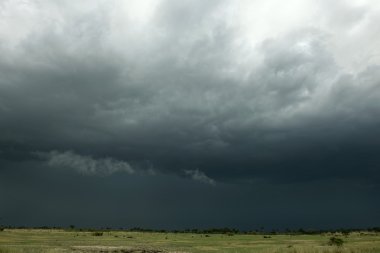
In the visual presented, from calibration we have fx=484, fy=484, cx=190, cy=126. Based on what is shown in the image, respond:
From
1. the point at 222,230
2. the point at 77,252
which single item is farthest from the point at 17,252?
the point at 222,230

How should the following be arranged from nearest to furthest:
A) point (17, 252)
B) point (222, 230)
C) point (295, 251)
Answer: point (17, 252), point (295, 251), point (222, 230)

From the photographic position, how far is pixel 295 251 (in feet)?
198

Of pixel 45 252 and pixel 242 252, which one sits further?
pixel 242 252

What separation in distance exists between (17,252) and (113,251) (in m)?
15.2

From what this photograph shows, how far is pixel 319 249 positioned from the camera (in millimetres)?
60812

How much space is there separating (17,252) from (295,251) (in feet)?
109

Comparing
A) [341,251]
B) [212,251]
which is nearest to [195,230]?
[212,251]

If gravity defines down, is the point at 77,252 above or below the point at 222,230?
below

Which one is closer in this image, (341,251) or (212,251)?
(341,251)

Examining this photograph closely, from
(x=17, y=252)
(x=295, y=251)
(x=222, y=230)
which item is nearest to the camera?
(x=17, y=252)

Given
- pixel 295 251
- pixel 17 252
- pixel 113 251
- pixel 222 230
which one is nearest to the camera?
pixel 17 252

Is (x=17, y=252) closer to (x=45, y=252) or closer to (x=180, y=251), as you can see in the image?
(x=45, y=252)

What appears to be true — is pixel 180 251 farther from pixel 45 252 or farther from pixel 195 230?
pixel 195 230

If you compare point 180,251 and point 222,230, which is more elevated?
point 222,230
